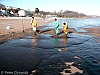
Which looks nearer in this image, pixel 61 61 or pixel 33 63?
pixel 33 63

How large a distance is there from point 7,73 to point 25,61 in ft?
5.96

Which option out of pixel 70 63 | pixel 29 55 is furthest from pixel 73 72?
pixel 29 55

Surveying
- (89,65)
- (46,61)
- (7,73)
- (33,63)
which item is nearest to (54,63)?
(46,61)

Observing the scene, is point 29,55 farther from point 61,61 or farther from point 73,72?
point 73,72

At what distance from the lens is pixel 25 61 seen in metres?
8.25

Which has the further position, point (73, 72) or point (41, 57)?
point (41, 57)

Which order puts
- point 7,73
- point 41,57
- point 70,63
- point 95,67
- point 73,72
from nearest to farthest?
point 7,73 < point 73,72 < point 95,67 < point 70,63 < point 41,57

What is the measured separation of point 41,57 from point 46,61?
0.76 metres

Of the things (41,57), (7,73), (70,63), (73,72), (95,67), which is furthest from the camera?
(41,57)

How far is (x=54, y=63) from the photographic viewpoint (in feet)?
26.7

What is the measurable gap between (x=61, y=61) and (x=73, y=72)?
5.06 ft

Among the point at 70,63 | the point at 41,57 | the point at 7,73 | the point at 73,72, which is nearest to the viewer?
the point at 7,73

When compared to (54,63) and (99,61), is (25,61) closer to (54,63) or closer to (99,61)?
(54,63)

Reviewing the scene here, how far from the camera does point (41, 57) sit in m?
9.08
